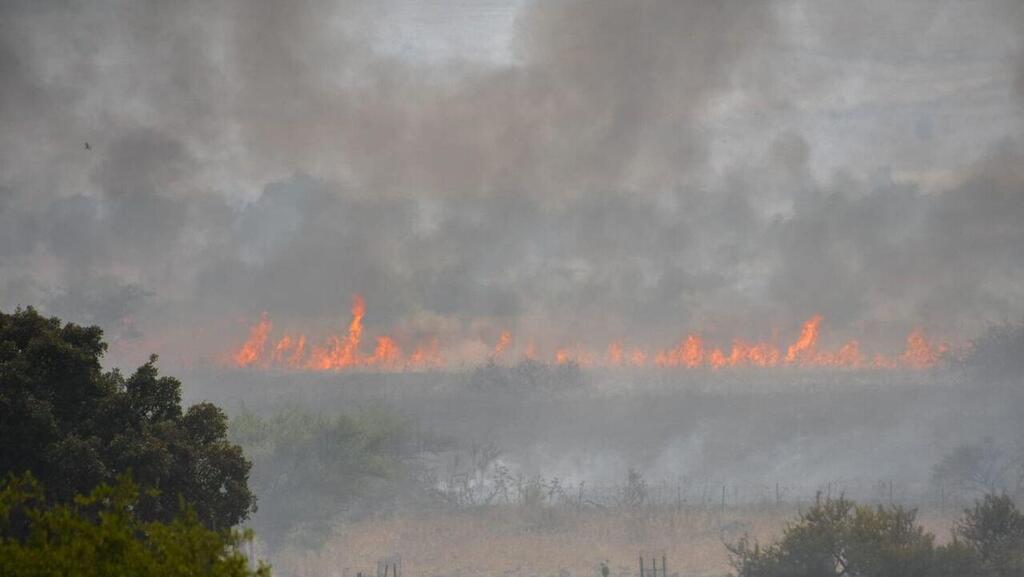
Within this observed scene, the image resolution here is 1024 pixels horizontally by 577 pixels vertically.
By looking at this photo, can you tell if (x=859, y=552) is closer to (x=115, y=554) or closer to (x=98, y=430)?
(x=98, y=430)

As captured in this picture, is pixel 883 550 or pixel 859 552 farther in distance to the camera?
pixel 859 552

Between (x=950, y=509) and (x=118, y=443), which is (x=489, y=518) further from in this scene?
(x=118, y=443)

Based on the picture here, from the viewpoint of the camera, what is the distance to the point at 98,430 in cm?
4072

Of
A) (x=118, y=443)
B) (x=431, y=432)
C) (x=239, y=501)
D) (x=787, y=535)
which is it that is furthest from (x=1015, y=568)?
(x=431, y=432)

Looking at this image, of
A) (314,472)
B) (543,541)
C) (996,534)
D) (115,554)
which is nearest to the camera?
(115,554)

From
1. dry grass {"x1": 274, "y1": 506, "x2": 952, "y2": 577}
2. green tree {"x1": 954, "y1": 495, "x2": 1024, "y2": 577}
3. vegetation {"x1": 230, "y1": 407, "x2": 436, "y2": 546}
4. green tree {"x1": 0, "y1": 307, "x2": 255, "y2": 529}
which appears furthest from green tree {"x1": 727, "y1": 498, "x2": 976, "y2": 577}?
vegetation {"x1": 230, "y1": 407, "x2": 436, "y2": 546}

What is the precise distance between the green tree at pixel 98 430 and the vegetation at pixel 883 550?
35.6 meters

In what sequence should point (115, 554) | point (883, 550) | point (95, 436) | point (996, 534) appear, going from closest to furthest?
point (115, 554)
point (95, 436)
point (883, 550)
point (996, 534)

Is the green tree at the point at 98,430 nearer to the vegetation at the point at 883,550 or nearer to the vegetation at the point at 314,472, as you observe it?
the vegetation at the point at 883,550

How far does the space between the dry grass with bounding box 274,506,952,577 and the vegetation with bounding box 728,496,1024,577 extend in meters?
20.3

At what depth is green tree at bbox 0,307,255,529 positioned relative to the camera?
38406 millimetres

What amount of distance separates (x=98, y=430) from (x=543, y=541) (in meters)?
68.9

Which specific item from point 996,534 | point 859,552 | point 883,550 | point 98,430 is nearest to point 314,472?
point 859,552

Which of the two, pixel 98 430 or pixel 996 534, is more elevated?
pixel 996 534
